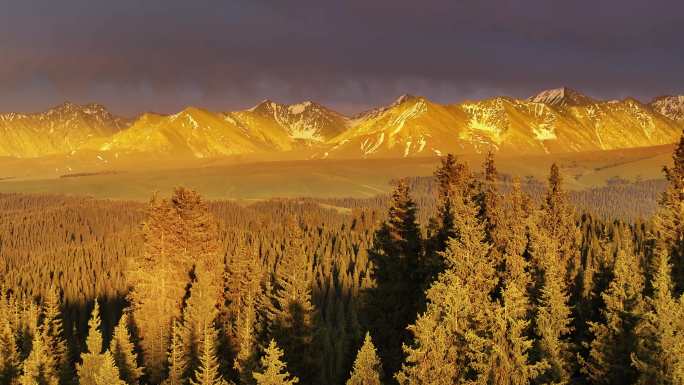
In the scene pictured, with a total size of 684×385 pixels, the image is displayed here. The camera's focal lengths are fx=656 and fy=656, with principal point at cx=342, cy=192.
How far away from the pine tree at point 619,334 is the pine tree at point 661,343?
152 cm

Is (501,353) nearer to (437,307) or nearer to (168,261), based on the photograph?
(437,307)

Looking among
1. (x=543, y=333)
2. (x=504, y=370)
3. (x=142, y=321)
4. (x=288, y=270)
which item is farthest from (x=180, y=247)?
(x=504, y=370)

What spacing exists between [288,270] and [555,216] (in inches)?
939

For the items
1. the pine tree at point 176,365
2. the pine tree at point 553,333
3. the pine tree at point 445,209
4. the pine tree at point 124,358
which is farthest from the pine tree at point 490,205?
the pine tree at point 124,358

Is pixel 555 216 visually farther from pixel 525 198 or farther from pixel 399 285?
pixel 399 285

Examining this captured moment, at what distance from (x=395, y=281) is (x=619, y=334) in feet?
34.3

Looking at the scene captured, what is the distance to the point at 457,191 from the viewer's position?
115 feet

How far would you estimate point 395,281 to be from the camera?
1270 inches

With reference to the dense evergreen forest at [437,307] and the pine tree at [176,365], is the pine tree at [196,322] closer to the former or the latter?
the dense evergreen forest at [437,307]

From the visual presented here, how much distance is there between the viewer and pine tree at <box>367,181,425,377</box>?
31344 mm

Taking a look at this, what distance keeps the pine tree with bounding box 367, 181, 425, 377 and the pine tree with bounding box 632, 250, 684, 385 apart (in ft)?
31.4

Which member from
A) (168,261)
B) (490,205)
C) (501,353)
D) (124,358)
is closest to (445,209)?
(490,205)

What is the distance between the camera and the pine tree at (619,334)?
28.8m

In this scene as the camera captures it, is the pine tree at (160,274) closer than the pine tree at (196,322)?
No
